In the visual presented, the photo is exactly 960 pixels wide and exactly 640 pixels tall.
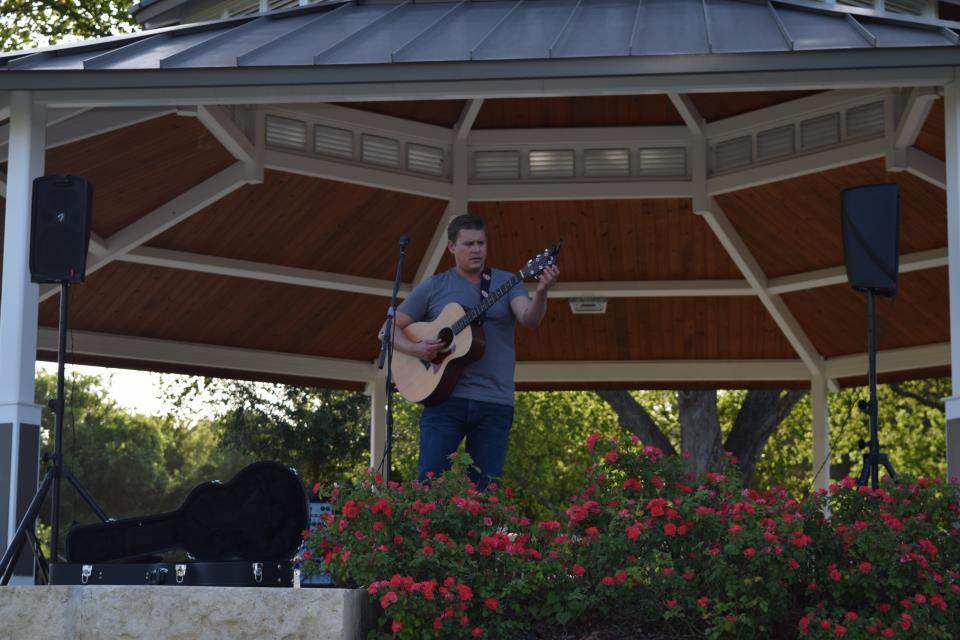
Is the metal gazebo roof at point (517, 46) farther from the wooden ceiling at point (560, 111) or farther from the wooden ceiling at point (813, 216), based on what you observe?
the wooden ceiling at point (813, 216)

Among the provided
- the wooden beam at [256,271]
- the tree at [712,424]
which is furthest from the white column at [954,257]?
the tree at [712,424]

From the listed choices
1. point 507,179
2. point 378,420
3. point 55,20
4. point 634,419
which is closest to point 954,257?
point 507,179

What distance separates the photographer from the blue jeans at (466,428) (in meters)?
6.36

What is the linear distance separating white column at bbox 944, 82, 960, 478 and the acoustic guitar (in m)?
1.87

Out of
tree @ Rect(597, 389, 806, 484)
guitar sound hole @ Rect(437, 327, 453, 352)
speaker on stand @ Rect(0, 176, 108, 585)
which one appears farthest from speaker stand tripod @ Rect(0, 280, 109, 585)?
tree @ Rect(597, 389, 806, 484)

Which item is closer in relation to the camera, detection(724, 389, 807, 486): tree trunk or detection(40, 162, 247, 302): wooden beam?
detection(40, 162, 247, 302): wooden beam

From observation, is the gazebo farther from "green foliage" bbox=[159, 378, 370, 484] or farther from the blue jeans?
"green foliage" bbox=[159, 378, 370, 484]

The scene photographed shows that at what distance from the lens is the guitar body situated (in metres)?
6.37

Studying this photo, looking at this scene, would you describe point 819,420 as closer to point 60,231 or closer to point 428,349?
point 428,349

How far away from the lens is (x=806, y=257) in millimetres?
11062

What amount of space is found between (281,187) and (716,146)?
3347 mm

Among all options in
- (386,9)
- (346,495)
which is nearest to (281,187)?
(386,9)

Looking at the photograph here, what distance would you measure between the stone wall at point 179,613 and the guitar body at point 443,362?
142 cm

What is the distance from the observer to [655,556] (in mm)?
5051
